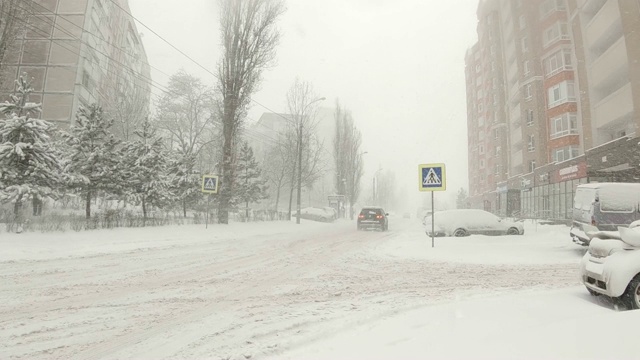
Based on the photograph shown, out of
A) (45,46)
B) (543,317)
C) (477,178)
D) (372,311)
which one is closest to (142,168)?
(372,311)

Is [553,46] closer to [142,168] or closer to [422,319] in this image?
[142,168]

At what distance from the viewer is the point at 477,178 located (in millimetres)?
71375

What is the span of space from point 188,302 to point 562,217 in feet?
105

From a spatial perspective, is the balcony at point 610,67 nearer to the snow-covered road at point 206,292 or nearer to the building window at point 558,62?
the building window at point 558,62

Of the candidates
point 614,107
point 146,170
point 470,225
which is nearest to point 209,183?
point 146,170

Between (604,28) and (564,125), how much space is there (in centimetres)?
Result: 1085

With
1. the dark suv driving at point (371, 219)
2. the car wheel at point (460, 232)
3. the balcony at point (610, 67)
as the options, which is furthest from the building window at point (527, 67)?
the car wheel at point (460, 232)

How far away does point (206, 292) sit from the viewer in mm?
6340

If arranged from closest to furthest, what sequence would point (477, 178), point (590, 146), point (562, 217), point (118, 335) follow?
point (118, 335)
point (590, 146)
point (562, 217)
point (477, 178)

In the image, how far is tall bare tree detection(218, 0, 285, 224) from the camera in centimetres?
2372

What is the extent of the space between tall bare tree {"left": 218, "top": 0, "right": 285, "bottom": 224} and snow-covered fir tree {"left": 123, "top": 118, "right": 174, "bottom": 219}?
3.95 metres

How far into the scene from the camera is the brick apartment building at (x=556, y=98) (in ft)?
74.1

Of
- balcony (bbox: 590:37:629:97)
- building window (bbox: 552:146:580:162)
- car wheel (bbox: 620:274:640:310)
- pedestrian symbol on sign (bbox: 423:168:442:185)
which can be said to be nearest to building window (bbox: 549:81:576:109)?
building window (bbox: 552:146:580:162)

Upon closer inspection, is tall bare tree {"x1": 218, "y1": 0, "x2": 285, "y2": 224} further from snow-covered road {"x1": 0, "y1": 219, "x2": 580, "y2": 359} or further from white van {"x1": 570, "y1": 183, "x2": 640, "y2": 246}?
white van {"x1": 570, "y1": 183, "x2": 640, "y2": 246}
